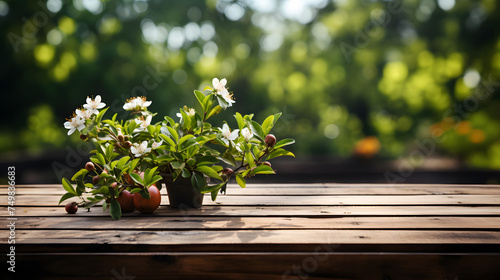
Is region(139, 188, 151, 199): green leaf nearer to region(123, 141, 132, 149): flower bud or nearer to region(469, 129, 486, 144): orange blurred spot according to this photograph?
region(123, 141, 132, 149): flower bud

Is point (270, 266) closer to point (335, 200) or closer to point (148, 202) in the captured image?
point (148, 202)

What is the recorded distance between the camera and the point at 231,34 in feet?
25.4

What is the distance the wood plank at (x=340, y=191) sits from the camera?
173 centimetres

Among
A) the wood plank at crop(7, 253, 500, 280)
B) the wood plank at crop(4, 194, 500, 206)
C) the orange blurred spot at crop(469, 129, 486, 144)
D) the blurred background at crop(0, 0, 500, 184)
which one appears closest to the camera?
the wood plank at crop(7, 253, 500, 280)

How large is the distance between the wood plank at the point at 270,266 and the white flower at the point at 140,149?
1.36 feet

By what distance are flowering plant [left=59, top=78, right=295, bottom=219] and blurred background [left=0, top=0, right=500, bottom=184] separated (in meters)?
4.30

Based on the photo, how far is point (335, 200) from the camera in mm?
1549

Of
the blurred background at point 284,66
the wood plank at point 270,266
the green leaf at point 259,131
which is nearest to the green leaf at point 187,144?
the green leaf at point 259,131

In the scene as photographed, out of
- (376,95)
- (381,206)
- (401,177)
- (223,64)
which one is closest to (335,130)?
(376,95)

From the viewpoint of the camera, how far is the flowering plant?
1.28 meters

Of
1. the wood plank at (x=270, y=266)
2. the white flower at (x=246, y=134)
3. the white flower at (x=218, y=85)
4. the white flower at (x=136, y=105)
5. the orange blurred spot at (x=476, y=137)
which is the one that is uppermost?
the orange blurred spot at (x=476, y=137)

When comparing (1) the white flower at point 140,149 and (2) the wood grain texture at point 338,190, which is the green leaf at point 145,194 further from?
(2) the wood grain texture at point 338,190

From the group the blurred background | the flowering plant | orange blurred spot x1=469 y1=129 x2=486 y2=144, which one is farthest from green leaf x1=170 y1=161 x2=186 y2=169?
orange blurred spot x1=469 y1=129 x2=486 y2=144

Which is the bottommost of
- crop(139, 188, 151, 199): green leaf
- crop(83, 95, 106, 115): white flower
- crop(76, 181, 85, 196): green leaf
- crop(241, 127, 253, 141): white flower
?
crop(139, 188, 151, 199): green leaf
